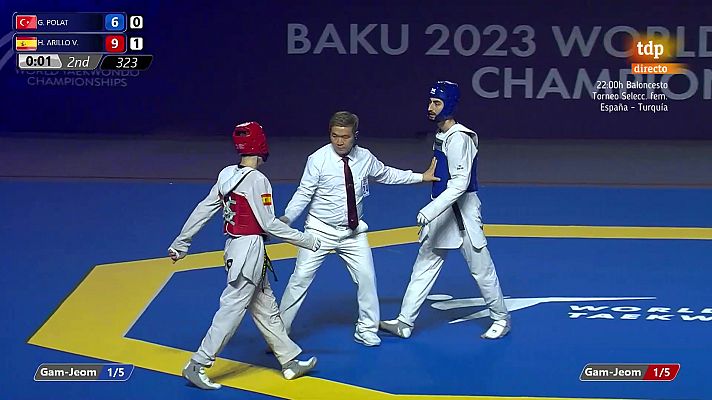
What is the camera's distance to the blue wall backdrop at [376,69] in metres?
18.8

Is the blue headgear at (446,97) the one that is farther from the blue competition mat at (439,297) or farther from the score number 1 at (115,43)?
the score number 1 at (115,43)

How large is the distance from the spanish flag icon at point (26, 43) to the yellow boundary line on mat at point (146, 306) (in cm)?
856

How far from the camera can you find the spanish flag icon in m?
18.9

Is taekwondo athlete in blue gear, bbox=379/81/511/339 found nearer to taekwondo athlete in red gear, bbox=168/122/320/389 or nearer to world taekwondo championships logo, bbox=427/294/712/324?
world taekwondo championships logo, bbox=427/294/712/324

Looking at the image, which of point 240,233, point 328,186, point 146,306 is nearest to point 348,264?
point 328,186

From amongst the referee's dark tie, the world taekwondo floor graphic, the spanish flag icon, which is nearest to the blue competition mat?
the world taekwondo floor graphic

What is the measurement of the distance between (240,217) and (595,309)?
11.5 feet

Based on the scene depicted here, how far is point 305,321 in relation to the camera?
31.0ft

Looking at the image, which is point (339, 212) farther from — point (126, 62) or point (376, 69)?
point (126, 62)

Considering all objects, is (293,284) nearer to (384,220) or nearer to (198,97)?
(384,220)

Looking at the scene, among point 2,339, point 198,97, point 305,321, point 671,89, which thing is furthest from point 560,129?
point 2,339

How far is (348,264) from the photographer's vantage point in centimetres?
880

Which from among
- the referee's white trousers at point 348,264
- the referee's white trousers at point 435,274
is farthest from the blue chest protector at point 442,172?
the referee's white trousers at point 348,264

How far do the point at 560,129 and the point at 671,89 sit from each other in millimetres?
1831
